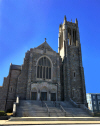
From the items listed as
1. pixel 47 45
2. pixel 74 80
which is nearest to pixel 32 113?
pixel 74 80

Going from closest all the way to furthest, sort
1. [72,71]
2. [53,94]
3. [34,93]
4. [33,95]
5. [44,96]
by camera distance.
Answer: [33,95] < [34,93] < [44,96] < [53,94] < [72,71]

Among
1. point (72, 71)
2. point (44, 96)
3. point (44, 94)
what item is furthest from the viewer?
point (72, 71)

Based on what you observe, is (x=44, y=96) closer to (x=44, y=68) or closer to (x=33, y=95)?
(x=33, y=95)

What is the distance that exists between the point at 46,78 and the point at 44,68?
2493 mm

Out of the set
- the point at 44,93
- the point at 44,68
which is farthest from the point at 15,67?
the point at 44,93

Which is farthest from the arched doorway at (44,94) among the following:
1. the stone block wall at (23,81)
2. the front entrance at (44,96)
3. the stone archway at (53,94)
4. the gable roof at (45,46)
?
the gable roof at (45,46)

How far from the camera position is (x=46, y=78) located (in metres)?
28.6

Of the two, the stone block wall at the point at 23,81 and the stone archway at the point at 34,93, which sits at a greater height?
the stone block wall at the point at 23,81

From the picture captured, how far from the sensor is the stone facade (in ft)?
84.0

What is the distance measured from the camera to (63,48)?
3303cm

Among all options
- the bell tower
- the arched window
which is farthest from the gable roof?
the bell tower

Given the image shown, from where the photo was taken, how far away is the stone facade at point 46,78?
25594 millimetres

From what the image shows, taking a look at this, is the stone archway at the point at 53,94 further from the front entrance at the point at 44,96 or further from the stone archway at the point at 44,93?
the front entrance at the point at 44,96

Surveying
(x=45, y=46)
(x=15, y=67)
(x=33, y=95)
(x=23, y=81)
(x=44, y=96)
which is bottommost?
(x=44, y=96)
